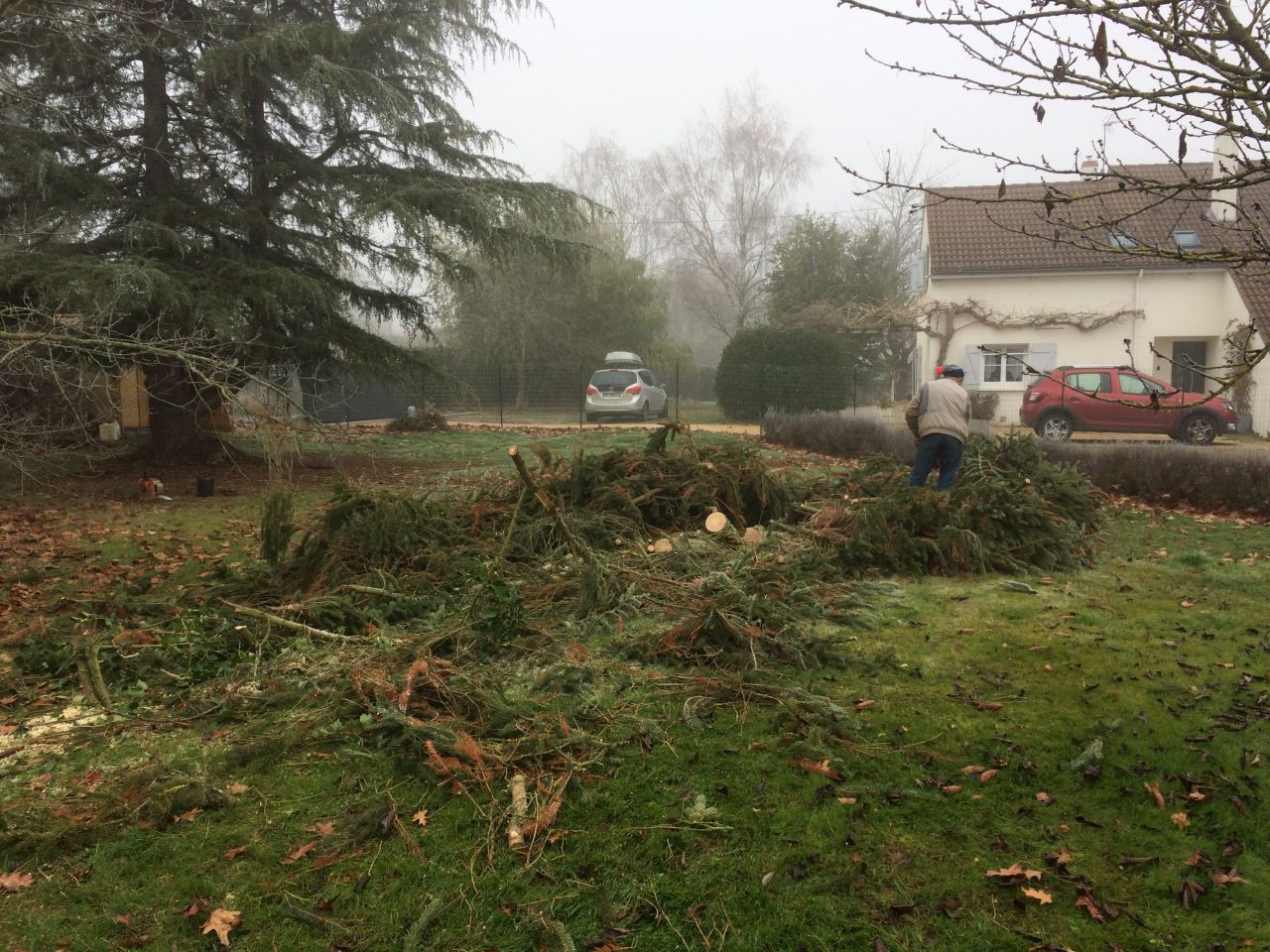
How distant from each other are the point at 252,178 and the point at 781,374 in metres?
14.3

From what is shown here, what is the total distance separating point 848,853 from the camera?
3.38m

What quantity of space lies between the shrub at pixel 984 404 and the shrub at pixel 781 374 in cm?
353

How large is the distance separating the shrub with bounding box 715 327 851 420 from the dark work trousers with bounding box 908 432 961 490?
1533 cm

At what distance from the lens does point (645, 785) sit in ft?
12.5

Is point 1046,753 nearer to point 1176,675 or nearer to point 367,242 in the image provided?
point 1176,675

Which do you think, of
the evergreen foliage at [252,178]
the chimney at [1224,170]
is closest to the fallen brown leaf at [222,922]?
the chimney at [1224,170]

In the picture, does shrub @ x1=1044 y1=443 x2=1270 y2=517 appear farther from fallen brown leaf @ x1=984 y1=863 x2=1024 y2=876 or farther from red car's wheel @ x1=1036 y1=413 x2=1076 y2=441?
fallen brown leaf @ x1=984 y1=863 x2=1024 y2=876

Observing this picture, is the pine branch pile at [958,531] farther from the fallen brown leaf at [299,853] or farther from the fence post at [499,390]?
the fence post at [499,390]

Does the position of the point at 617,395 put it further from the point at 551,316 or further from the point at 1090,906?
the point at 1090,906

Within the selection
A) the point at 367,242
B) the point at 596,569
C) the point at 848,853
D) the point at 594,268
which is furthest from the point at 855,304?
the point at 848,853

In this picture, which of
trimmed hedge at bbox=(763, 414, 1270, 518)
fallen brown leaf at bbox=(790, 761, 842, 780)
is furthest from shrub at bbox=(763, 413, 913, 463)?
fallen brown leaf at bbox=(790, 761, 842, 780)

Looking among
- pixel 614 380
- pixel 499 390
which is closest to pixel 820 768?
pixel 614 380

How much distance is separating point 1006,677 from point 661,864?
236 centimetres

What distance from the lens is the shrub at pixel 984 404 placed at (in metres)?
22.2
